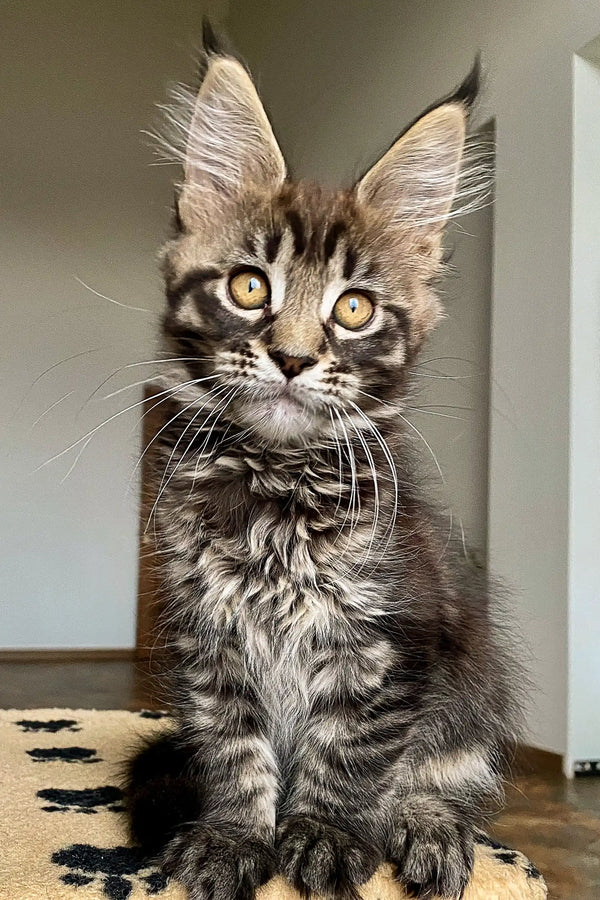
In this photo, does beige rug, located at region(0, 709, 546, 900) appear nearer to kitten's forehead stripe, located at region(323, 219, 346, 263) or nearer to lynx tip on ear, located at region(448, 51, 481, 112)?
kitten's forehead stripe, located at region(323, 219, 346, 263)

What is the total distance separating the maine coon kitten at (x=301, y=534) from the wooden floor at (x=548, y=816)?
280mm

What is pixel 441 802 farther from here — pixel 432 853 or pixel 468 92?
pixel 468 92

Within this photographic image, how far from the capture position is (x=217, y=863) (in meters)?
1.07

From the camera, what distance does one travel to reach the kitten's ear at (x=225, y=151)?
1.23 meters

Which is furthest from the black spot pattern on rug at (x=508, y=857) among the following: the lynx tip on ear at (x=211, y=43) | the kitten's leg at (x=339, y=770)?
the lynx tip on ear at (x=211, y=43)

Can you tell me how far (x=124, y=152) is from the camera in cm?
561

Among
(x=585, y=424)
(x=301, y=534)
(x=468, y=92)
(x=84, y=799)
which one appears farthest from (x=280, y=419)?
(x=585, y=424)

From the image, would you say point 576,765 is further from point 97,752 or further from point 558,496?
point 97,752

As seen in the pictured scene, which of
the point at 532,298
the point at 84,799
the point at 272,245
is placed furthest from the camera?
the point at 532,298

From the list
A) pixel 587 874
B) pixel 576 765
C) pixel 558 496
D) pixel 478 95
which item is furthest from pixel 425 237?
pixel 576 765

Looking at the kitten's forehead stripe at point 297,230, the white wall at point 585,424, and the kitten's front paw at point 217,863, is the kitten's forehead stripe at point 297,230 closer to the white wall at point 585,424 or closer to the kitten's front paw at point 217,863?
the kitten's front paw at point 217,863

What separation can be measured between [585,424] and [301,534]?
167 cm

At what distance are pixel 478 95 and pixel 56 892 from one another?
1213 mm

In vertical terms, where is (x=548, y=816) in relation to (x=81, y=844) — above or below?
below
